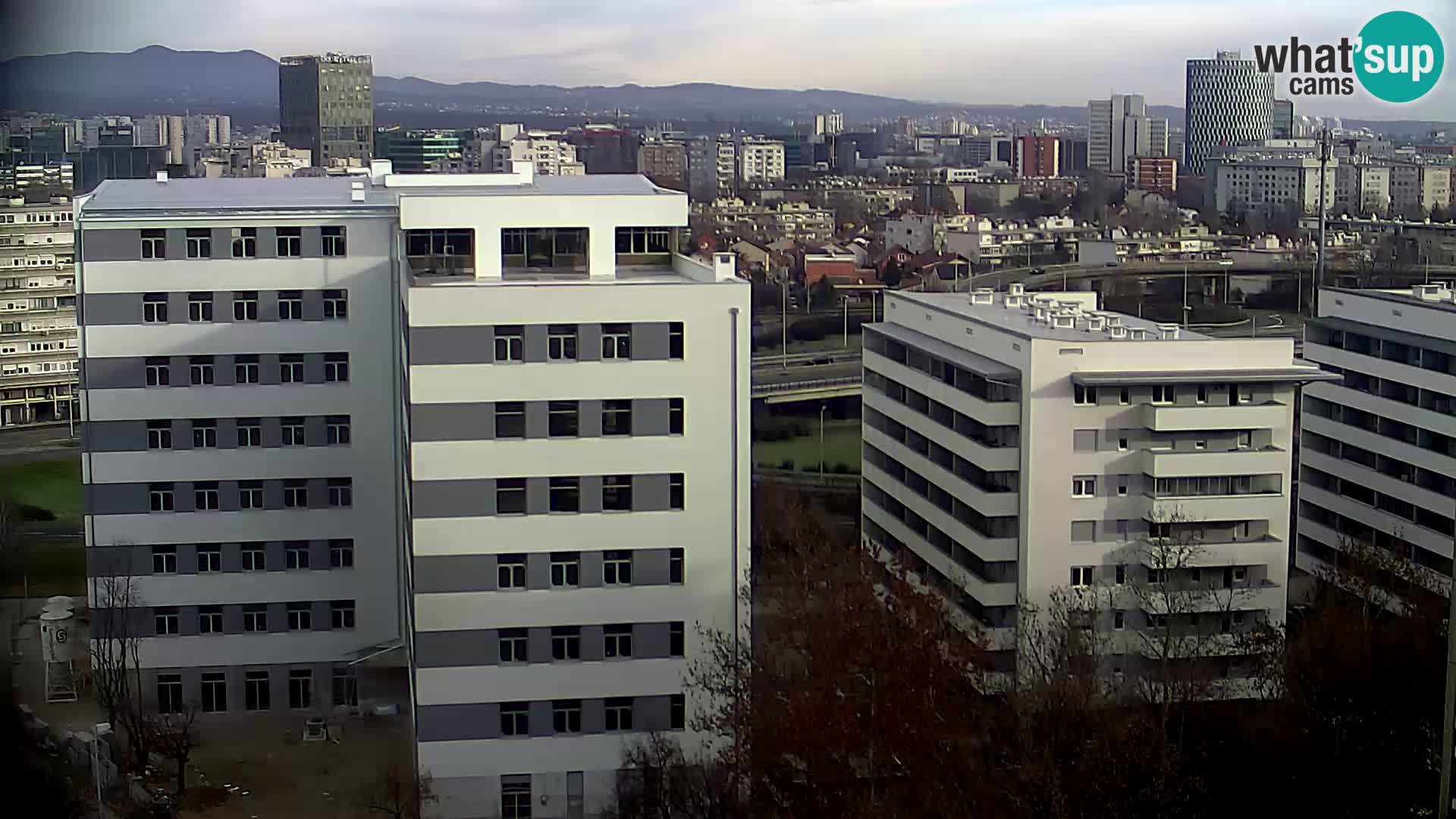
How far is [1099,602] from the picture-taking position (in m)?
5.38

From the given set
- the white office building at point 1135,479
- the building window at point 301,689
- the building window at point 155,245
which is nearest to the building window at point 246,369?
the building window at point 155,245

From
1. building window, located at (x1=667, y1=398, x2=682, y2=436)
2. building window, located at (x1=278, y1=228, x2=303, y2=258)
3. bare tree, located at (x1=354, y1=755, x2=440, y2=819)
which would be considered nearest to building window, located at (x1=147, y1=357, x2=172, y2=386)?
building window, located at (x1=278, y1=228, x2=303, y2=258)

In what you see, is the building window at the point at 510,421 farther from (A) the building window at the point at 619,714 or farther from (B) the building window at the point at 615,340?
(A) the building window at the point at 619,714

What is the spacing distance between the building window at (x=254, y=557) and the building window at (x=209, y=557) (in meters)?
0.07

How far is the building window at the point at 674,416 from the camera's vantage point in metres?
4.41

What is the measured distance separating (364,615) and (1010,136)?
11.6 m

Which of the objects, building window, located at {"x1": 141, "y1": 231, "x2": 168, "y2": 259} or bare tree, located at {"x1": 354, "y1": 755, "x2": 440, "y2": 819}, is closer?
bare tree, located at {"x1": 354, "y1": 755, "x2": 440, "y2": 819}

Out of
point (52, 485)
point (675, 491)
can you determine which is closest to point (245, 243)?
point (675, 491)

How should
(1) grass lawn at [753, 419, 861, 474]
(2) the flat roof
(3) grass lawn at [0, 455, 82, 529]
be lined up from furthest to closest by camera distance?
(1) grass lawn at [753, 419, 861, 474] < (3) grass lawn at [0, 455, 82, 529] < (2) the flat roof

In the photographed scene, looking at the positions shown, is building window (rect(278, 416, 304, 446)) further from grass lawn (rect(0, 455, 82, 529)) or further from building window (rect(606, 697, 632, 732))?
grass lawn (rect(0, 455, 82, 529))

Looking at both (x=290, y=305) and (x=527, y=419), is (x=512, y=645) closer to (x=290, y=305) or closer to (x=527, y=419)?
(x=527, y=419)

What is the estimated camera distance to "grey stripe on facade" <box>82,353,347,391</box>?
210 inches

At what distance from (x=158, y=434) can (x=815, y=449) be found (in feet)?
17.2

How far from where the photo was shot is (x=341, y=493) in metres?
5.46
